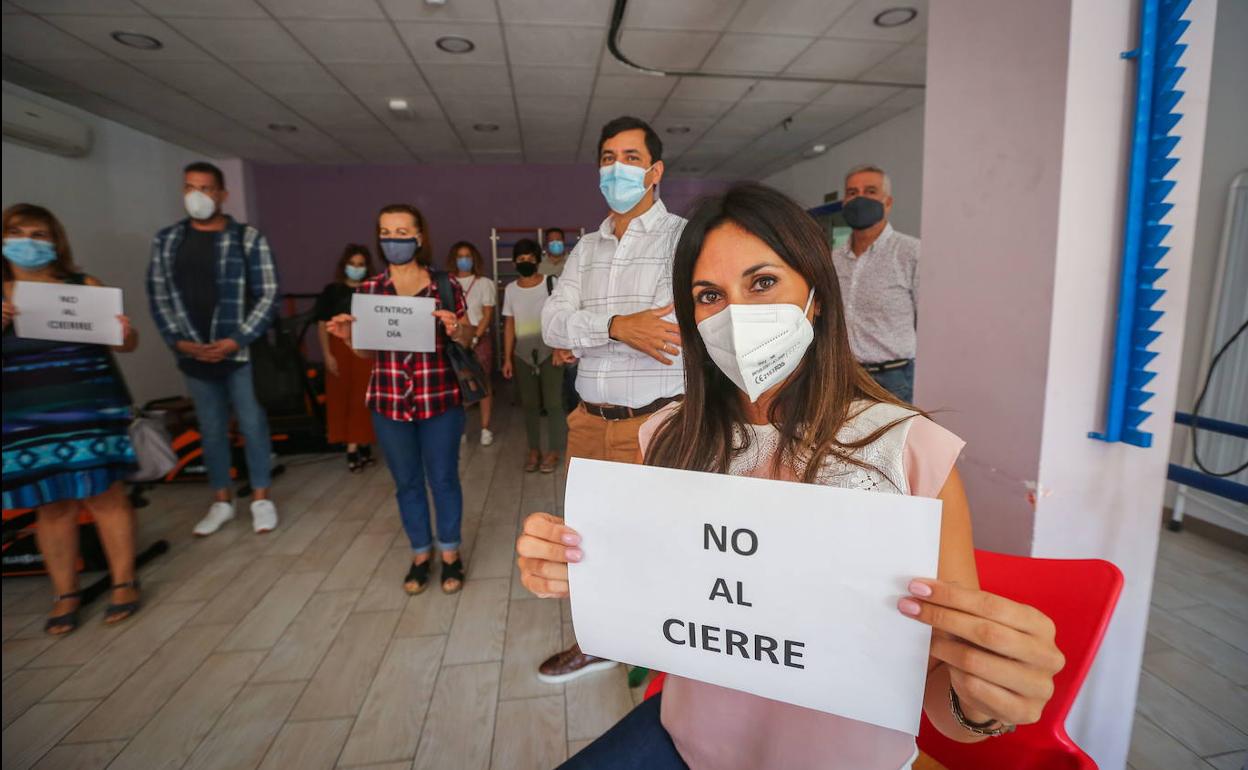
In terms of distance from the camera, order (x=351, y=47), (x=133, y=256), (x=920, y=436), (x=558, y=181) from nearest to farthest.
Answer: (x=920, y=436), (x=351, y=47), (x=133, y=256), (x=558, y=181)

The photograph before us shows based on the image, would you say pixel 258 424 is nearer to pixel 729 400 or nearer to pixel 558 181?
pixel 729 400

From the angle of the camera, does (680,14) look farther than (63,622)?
Yes

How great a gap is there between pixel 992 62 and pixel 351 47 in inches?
155

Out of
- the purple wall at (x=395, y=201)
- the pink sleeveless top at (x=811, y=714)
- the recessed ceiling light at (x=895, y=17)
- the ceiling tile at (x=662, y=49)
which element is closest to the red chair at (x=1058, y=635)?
the pink sleeveless top at (x=811, y=714)

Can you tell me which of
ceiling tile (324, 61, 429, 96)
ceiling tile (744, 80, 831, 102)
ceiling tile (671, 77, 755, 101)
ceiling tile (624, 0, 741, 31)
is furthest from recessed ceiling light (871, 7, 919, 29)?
ceiling tile (324, 61, 429, 96)

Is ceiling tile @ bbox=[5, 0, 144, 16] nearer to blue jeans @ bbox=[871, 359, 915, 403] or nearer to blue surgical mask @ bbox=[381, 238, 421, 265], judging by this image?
blue surgical mask @ bbox=[381, 238, 421, 265]

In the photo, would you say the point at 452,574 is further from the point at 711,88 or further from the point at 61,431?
the point at 711,88

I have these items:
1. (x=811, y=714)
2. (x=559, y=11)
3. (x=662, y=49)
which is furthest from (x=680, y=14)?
(x=811, y=714)

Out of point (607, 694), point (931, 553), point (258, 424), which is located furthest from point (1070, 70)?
point (258, 424)

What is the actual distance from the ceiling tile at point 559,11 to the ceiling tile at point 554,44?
9cm

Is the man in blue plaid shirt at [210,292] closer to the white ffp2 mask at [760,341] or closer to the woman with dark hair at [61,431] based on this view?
the woman with dark hair at [61,431]

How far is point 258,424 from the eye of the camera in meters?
3.05

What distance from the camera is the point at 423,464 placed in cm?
247

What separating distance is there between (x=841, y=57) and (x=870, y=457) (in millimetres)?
4261
